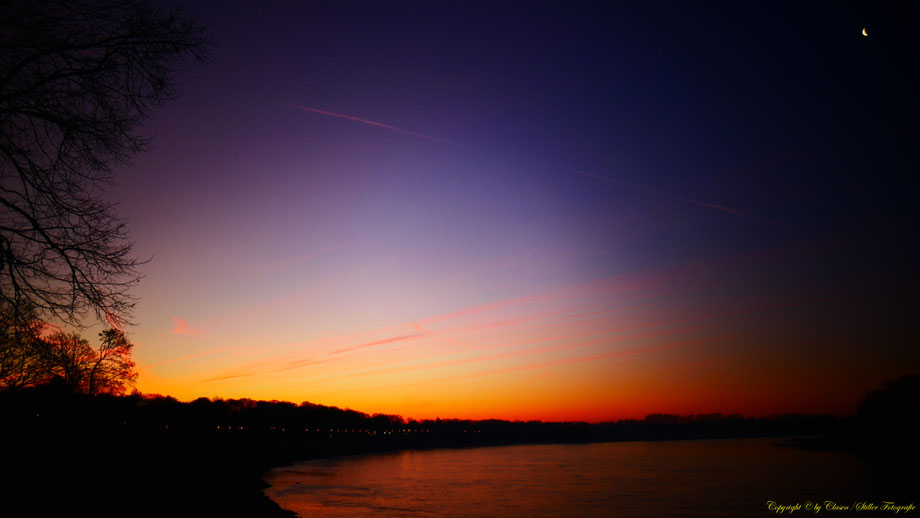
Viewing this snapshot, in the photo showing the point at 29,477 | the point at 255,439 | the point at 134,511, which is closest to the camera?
the point at 29,477

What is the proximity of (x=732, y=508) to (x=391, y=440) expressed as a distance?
589ft

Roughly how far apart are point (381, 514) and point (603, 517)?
51.7 feet

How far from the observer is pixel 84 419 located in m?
35.2

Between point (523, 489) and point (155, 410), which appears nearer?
point (523, 489)

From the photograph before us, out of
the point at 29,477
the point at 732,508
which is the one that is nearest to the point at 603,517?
the point at 732,508

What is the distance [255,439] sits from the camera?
429 ft

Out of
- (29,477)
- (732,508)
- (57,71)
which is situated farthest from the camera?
(732,508)

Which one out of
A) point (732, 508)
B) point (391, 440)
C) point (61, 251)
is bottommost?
point (391, 440)

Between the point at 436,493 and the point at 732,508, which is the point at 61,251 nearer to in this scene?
the point at 732,508

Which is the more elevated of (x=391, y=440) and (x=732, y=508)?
(x=732, y=508)

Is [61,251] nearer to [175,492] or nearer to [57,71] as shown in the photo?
[57,71]

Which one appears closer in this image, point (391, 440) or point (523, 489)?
point (523, 489)

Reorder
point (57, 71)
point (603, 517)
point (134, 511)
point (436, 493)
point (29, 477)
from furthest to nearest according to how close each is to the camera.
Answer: point (436, 493)
point (603, 517)
point (134, 511)
point (29, 477)
point (57, 71)

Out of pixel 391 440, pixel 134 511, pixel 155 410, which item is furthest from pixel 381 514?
pixel 391 440
